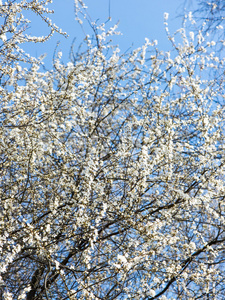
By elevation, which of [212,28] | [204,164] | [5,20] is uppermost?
[212,28]

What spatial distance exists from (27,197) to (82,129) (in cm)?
141

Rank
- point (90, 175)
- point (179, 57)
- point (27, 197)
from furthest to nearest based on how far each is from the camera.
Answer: point (179, 57) → point (27, 197) → point (90, 175)

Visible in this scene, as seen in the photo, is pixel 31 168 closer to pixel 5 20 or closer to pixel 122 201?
pixel 122 201

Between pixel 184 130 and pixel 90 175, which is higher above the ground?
pixel 184 130

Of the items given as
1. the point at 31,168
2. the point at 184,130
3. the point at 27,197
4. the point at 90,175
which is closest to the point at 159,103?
the point at 184,130

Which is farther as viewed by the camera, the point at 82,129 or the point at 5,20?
the point at 82,129

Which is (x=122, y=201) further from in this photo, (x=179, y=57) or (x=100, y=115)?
(x=179, y=57)

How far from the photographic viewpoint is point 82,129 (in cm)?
588

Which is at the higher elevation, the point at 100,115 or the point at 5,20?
the point at 100,115

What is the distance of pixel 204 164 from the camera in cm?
485

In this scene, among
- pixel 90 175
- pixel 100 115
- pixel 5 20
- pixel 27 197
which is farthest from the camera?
pixel 100 115

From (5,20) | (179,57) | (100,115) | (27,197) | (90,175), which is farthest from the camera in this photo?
(100,115)

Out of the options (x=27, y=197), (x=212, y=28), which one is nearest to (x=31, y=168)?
(x=27, y=197)

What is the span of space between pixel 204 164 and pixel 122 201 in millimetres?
1222
